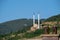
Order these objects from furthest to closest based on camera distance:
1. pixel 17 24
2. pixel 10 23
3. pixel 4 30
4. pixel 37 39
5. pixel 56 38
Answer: pixel 17 24
pixel 10 23
pixel 4 30
pixel 37 39
pixel 56 38

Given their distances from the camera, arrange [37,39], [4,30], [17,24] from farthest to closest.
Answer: [17,24]
[4,30]
[37,39]

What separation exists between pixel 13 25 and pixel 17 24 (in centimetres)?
91

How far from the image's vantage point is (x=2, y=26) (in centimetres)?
2125

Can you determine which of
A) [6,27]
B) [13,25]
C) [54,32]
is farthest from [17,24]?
[54,32]

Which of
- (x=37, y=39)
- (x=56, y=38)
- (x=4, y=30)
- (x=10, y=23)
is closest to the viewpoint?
(x=56, y=38)

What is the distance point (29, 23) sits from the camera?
81.6 feet

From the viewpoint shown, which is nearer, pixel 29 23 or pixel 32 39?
pixel 32 39

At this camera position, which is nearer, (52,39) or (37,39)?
(52,39)

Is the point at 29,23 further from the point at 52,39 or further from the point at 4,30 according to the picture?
the point at 52,39

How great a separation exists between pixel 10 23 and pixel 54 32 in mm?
16223

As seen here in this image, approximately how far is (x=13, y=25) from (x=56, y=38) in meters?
17.2

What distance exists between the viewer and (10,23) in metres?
23.3

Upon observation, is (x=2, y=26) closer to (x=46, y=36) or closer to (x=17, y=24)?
(x=17, y=24)

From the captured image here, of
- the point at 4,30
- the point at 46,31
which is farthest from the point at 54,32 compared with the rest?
the point at 4,30
